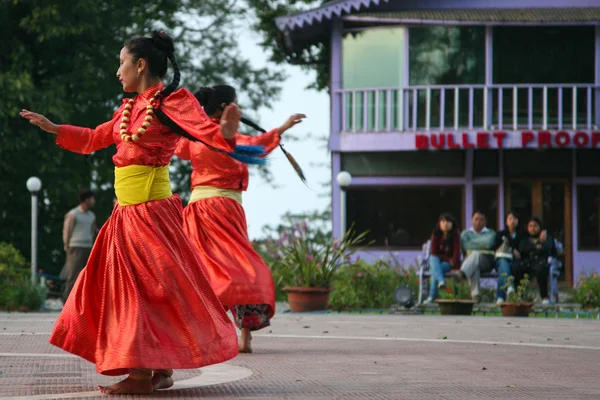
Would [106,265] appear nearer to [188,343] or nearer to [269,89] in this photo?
[188,343]

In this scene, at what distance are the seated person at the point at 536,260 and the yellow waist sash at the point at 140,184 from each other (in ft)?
47.3

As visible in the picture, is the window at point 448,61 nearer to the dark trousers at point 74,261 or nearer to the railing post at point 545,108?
the railing post at point 545,108

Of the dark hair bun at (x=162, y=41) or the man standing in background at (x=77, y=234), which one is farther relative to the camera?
the man standing in background at (x=77, y=234)

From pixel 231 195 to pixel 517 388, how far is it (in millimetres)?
3853

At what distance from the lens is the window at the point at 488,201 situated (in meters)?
32.6

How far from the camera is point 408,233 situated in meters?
32.8

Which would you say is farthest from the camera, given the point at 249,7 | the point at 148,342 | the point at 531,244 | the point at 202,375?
the point at 249,7

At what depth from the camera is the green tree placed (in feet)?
100

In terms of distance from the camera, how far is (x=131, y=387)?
7516 millimetres

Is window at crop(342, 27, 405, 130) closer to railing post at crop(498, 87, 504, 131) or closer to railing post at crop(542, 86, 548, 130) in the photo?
railing post at crop(498, 87, 504, 131)

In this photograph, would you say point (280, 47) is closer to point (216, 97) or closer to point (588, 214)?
point (588, 214)

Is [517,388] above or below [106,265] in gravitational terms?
below

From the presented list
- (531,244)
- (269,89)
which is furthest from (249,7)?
(531,244)

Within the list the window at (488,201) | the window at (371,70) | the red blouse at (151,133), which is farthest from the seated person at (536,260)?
the red blouse at (151,133)
